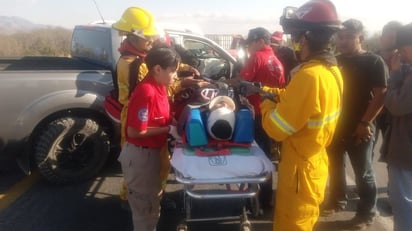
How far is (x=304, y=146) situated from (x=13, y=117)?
328 cm

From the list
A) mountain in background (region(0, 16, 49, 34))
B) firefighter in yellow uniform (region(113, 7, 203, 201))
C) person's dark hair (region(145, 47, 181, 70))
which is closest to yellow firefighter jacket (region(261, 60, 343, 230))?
person's dark hair (region(145, 47, 181, 70))

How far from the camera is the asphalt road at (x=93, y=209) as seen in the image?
3.72m

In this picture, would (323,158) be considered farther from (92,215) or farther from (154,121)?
(92,215)

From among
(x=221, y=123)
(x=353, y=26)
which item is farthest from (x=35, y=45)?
(x=221, y=123)

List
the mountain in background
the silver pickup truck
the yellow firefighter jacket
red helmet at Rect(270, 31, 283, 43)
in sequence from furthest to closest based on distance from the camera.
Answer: the mountain in background → red helmet at Rect(270, 31, 283, 43) → the silver pickup truck → the yellow firefighter jacket

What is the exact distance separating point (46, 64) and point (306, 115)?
4.24 m

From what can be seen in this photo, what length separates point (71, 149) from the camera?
4.50 m

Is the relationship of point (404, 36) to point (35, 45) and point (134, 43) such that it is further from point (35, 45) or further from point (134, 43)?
point (35, 45)

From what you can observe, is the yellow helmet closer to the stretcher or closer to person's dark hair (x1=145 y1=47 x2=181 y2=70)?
person's dark hair (x1=145 y1=47 x2=181 y2=70)

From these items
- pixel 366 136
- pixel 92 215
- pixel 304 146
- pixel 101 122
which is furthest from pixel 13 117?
pixel 366 136

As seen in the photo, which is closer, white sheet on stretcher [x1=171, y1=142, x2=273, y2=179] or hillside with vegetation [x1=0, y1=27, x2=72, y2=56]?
white sheet on stretcher [x1=171, y1=142, x2=273, y2=179]

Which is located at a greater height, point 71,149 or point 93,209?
point 71,149

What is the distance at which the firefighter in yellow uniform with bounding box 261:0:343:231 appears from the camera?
223 cm

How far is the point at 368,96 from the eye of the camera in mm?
3420
